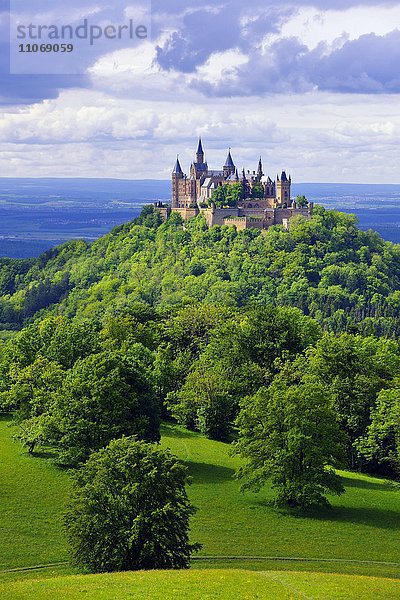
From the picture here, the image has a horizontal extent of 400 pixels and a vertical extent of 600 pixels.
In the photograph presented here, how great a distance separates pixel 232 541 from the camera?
4266 centimetres

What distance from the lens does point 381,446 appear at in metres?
55.9

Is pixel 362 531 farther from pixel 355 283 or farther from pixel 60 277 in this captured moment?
pixel 60 277

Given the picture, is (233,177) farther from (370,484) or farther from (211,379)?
(370,484)

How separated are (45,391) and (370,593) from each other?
32.0m

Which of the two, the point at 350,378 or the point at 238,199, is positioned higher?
the point at 238,199

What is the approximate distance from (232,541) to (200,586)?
464 inches

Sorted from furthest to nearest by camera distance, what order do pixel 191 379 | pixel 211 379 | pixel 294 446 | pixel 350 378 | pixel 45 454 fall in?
1. pixel 191 379
2. pixel 211 379
3. pixel 350 378
4. pixel 45 454
5. pixel 294 446

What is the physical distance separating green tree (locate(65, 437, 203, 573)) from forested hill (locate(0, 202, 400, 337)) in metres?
94.8

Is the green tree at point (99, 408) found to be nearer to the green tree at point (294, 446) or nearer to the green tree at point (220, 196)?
the green tree at point (294, 446)

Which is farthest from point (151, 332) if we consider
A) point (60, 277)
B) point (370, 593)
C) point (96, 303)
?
point (60, 277)

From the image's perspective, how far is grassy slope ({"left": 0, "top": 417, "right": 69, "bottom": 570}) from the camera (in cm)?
4034

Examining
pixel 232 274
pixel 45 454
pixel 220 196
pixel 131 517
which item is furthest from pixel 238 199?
pixel 131 517

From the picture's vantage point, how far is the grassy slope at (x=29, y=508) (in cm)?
4034

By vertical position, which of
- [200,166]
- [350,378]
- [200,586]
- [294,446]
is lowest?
[200,586]
